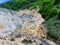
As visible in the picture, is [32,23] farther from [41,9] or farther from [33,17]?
[41,9]

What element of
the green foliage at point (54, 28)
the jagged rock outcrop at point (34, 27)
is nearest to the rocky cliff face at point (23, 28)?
the jagged rock outcrop at point (34, 27)

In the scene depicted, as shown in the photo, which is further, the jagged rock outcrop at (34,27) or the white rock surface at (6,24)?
the jagged rock outcrop at (34,27)

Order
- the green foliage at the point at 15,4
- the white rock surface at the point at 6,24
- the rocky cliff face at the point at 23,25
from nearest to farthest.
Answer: the white rock surface at the point at 6,24
the rocky cliff face at the point at 23,25
the green foliage at the point at 15,4

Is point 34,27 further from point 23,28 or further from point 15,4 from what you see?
point 15,4

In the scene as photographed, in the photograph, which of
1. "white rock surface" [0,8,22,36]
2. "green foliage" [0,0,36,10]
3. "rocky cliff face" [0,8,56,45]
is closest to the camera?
"rocky cliff face" [0,8,56,45]

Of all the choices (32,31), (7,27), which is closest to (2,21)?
(7,27)

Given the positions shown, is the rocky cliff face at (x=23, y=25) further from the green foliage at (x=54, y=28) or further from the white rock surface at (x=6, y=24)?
the green foliage at (x=54, y=28)

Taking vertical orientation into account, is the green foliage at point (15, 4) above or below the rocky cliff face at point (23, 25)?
below

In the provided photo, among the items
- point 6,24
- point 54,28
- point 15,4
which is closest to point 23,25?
point 6,24

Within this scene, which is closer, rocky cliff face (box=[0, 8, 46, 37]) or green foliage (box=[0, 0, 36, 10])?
rocky cliff face (box=[0, 8, 46, 37])

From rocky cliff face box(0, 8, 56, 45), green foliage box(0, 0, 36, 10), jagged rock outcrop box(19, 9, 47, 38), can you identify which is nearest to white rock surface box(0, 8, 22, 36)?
rocky cliff face box(0, 8, 56, 45)

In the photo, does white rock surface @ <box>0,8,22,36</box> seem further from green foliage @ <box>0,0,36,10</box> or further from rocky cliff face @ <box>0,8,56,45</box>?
green foliage @ <box>0,0,36,10</box>
